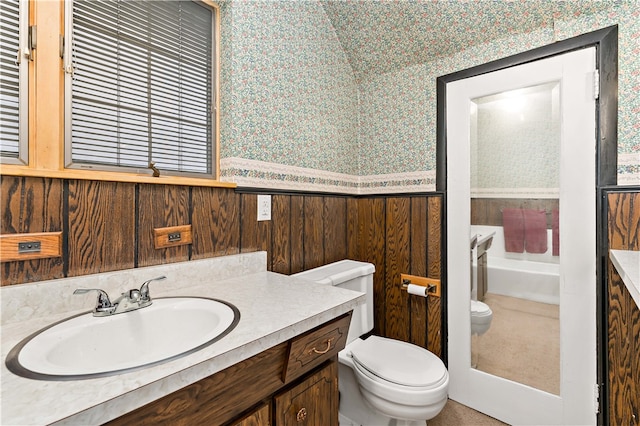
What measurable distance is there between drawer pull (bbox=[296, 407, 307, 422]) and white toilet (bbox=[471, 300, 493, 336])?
50.4 inches

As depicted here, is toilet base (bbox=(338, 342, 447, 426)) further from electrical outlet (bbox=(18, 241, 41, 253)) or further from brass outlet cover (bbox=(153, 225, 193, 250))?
electrical outlet (bbox=(18, 241, 41, 253))

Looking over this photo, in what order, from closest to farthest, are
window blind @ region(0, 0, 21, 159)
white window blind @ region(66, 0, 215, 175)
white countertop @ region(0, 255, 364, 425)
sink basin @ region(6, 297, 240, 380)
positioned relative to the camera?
white countertop @ region(0, 255, 364, 425)
sink basin @ region(6, 297, 240, 380)
window blind @ region(0, 0, 21, 159)
white window blind @ region(66, 0, 215, 175)

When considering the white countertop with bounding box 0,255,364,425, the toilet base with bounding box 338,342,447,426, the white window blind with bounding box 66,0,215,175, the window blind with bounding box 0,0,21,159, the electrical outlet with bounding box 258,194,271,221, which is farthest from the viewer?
the electrical outlet with bounding box 258,194,271,221

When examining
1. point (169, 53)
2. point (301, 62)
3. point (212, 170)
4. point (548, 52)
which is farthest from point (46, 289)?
point (548, 52)

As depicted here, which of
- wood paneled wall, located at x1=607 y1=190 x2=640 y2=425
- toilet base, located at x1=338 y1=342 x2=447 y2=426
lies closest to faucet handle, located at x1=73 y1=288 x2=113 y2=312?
toilet base, located at x1=338 y1=342 x2=447 y2=426

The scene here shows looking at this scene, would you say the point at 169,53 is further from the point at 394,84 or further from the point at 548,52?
the point at 548,52

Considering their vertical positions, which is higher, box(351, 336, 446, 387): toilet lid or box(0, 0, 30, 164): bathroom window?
box(0, 0, 30, 164): bathroom window

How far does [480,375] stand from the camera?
5.58 ft

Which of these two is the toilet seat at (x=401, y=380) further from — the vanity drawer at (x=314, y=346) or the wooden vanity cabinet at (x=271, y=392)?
the vanity drawer at (x=314, y=346)

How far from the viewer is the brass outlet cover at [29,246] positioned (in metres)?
0.82

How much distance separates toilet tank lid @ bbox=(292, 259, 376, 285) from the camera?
154cm

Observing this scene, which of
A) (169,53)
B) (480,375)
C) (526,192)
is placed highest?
(169,53)

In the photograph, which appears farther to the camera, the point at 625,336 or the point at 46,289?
the point at 625,336

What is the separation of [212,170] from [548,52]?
5.96ft
